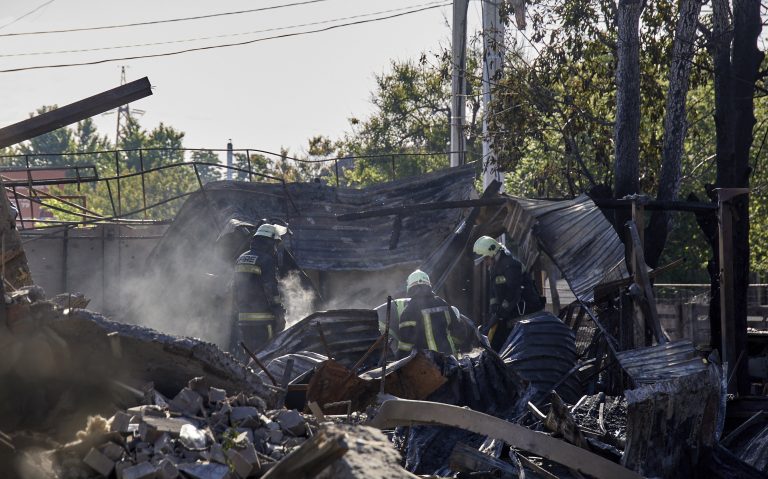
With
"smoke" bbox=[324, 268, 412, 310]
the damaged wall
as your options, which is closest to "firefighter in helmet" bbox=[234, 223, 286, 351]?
"smoke" bbox=[324, 268, 412, 310]

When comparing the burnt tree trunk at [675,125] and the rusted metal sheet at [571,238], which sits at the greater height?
the burnt tree trunk at [675,125]

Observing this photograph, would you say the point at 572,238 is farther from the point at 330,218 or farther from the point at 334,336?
the point at 330,218

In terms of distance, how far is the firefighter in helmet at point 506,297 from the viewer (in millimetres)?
12289

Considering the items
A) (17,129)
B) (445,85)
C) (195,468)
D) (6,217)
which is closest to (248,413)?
(195,468)

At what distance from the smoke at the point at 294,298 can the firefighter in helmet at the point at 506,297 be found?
11.6ft

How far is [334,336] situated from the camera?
34.9 ft

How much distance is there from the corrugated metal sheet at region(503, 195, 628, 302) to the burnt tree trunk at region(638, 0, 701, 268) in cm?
135

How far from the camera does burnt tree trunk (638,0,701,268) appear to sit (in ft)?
45.2

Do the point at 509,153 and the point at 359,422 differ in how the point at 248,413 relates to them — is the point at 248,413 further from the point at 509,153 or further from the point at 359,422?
the point at 509,153

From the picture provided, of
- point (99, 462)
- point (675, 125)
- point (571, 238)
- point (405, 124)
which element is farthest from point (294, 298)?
point (405, 124)

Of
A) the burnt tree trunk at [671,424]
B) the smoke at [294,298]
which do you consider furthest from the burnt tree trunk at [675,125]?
the burnt tree trunk at [671,424]

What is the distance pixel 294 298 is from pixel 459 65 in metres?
9.49

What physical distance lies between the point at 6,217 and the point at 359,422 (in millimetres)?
3017

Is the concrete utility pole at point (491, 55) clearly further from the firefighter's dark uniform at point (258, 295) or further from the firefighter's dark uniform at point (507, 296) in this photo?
the firefighter's dark uniform at point (258, 295)
